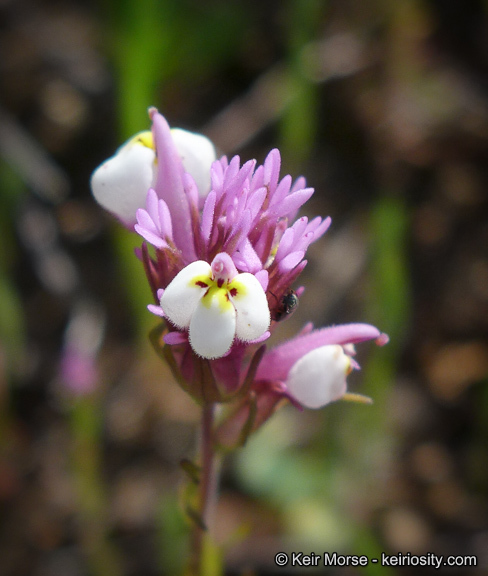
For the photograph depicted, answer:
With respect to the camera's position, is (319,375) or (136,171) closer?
(319,375)

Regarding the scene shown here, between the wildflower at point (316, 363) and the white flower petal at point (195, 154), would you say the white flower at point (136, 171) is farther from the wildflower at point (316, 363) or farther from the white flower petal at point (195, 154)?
the wildflower at point (316, 363)

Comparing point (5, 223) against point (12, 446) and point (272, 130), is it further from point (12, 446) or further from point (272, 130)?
point (272, 130)

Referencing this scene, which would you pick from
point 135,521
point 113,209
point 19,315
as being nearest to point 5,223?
point 19,315

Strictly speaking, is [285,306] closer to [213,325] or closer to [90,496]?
[213,325]
